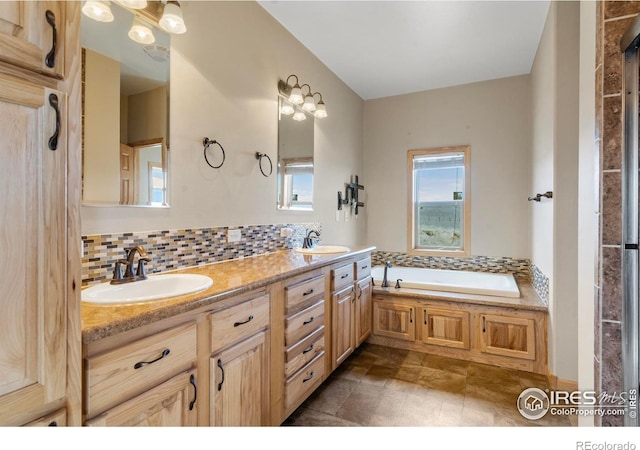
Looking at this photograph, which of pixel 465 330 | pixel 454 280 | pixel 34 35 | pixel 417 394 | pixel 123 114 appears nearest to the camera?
pixel 34 35

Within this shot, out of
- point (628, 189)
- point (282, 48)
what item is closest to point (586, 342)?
point (628, 189)

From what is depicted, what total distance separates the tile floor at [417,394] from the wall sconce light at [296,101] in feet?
7.33

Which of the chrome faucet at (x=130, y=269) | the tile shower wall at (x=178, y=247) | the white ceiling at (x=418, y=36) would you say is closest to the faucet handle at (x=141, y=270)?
the chrome faucet at (x=130, y=269)

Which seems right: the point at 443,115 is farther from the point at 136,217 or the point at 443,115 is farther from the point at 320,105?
the point at 136,217

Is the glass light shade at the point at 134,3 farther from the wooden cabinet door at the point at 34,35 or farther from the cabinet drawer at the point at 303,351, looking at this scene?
the cabinet drawer at the point at 303,351

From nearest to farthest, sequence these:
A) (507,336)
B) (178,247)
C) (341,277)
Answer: (178,247) < (341,277) < (507,336)

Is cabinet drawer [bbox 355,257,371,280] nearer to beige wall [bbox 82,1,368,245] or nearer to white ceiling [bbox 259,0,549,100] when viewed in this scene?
beige wall [bbox 82,1,368,245]

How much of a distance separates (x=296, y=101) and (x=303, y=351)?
2.01 meters

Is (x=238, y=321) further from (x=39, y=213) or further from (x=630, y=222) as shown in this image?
(x=630, y=222)

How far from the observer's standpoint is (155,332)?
3.49ft

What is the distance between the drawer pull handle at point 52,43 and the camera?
2.52ft

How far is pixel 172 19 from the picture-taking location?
1.59m

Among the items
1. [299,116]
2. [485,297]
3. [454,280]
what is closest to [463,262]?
[454,280]
